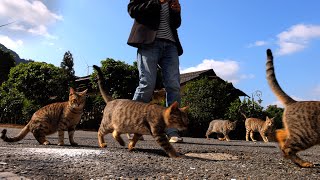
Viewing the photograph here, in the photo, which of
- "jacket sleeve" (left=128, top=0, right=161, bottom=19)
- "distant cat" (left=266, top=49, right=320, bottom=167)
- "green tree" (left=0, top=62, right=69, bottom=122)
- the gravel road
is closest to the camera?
the gravel road

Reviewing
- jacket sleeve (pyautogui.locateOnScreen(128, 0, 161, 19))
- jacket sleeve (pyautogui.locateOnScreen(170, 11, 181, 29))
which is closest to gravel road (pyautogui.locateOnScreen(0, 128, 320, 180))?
jacket sleeve (pyautogui.locateOnScreen(128, 0, 161, 19))

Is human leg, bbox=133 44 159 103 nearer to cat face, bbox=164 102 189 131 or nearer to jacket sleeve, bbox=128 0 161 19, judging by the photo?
jacket sleeve, bbox=128 0 161 19

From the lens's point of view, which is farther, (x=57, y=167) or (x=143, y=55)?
(x=143, y=55)

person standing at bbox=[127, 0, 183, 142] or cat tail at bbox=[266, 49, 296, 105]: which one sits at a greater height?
person standing at bbox=[127, 0, 183, 142]

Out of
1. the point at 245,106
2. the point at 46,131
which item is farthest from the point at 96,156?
the point at 245,106

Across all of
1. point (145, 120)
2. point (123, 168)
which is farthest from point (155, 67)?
point (123, 168)

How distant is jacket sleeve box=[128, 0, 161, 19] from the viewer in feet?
18.1

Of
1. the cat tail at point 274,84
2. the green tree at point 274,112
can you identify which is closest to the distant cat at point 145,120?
the cat tail at point 274,84

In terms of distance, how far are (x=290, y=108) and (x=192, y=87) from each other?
42.4 feet

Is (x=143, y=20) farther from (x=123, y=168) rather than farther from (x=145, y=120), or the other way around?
(x=123, y=168)

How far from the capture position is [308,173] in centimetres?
343

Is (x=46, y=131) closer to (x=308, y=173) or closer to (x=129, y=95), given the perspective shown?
(x=308, y=173)

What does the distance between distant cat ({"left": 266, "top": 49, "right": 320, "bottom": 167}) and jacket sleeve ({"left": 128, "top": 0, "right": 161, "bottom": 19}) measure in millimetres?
2645

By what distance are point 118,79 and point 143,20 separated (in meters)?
13.7
